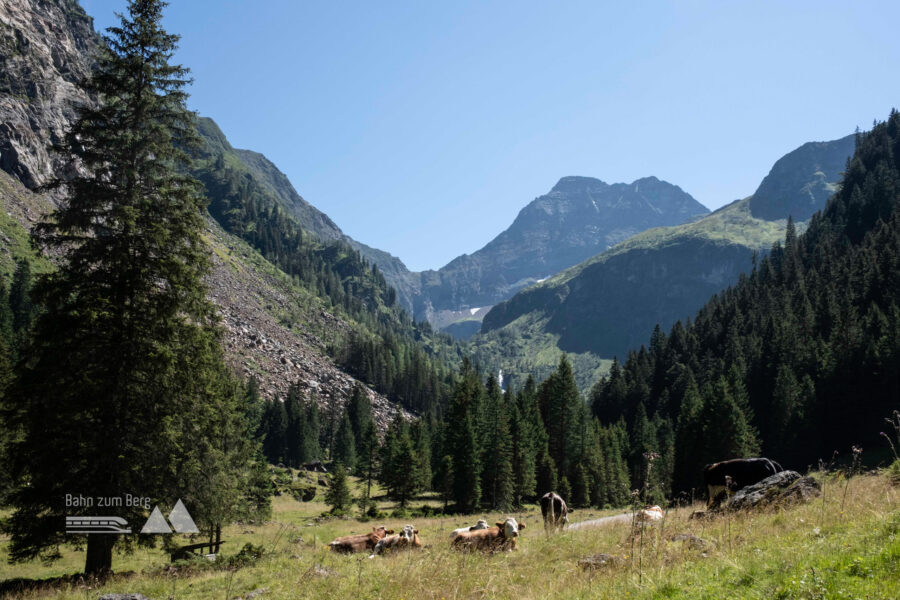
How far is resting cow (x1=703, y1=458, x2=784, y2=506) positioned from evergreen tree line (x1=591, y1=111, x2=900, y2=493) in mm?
33010

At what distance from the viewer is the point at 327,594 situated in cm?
933

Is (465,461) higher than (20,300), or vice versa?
(20,300)

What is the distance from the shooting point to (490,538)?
564 inches

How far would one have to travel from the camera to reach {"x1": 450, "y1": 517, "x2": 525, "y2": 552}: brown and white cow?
13.5 metres

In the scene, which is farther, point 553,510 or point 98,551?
point 553,510

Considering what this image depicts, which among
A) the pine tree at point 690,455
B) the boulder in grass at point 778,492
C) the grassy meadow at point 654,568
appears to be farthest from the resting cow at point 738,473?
the pine tree at point 690,455

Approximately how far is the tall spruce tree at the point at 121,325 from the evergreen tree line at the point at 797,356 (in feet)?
150

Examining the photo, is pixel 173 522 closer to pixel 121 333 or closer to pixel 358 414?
pixel 121 333

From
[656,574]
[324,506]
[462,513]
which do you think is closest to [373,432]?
[324,506]

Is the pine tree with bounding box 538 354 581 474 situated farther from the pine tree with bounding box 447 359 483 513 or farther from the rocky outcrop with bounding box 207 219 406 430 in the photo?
the rocky outcrop with bounding box 207 219 406 430

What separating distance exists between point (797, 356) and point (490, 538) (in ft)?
289

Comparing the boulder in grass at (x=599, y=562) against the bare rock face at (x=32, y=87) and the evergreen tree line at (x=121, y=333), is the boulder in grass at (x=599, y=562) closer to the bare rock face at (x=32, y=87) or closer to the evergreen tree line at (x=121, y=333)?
the evergreen tree line at (x=121, y=333)

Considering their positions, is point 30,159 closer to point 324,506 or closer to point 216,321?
point 324,506

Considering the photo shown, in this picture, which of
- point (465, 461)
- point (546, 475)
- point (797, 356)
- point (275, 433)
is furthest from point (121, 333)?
point (275, 433)
